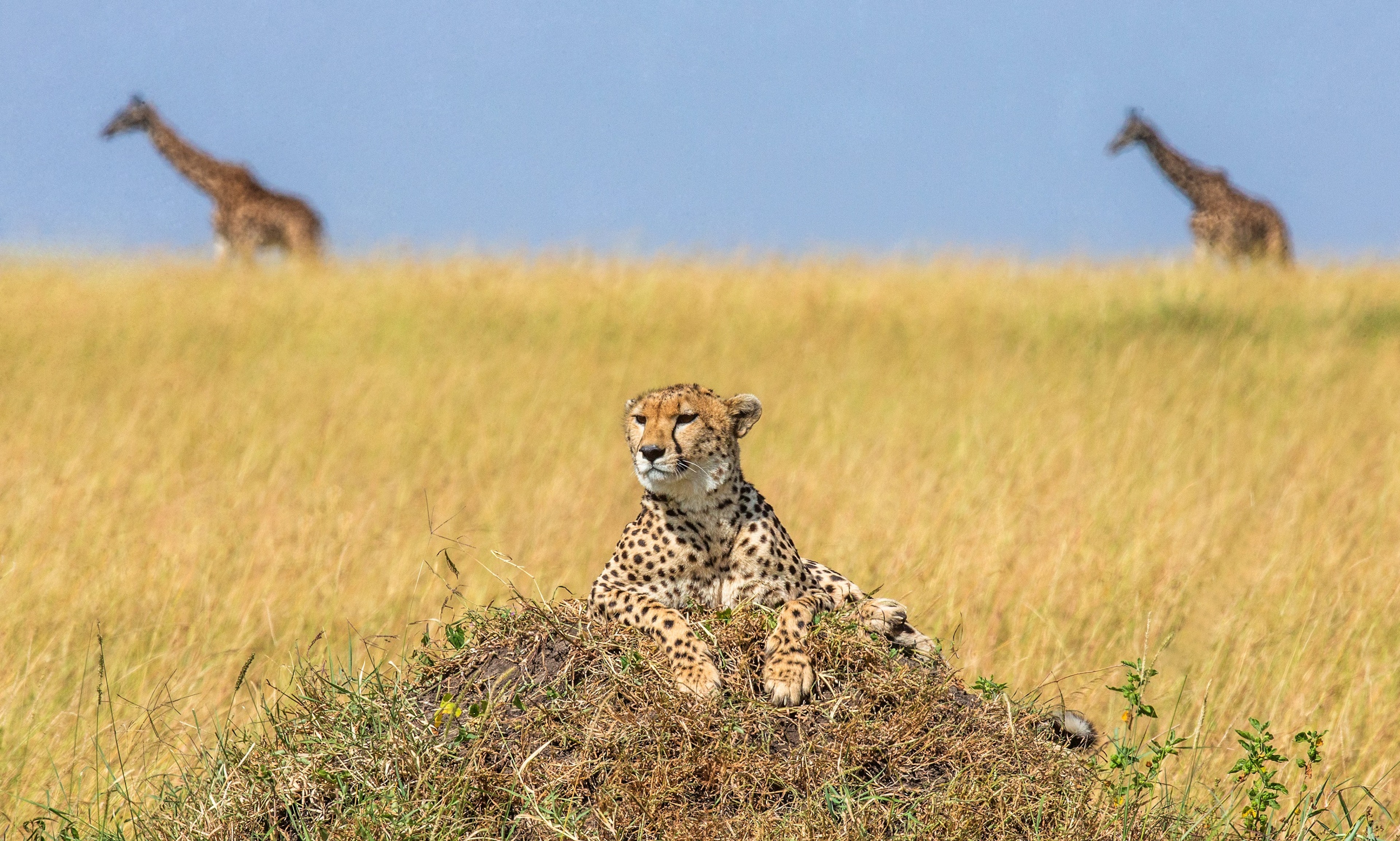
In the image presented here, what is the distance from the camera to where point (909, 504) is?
287 inches

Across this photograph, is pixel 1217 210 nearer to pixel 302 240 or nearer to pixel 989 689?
pixel 302 240

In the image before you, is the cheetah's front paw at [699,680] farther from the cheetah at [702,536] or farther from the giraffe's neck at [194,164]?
the giraffe's neck at [194,164]

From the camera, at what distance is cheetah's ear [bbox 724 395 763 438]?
3.66 metres

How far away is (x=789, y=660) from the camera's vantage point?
10.6ft

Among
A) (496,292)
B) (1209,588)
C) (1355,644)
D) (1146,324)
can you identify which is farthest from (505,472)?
(1146,324)

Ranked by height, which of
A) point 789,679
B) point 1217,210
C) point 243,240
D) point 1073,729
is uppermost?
point 1217,210

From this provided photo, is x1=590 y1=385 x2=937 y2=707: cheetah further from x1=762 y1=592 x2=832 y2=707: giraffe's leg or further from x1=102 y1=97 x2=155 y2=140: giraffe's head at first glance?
x1=102 y1=97 x2=155 y2=140: giraffe's head

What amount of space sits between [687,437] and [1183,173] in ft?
54.6

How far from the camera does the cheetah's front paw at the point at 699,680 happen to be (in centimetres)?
318

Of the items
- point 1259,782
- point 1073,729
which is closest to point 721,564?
point 1073,729

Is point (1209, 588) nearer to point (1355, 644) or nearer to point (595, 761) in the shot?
point (1355, 644)

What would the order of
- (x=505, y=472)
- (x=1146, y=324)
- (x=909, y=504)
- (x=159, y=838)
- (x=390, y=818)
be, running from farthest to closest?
(x=1146, y=324), (x=505, y=472), (x=909, y=504), (x=159, y=838), (x=390, y=818)

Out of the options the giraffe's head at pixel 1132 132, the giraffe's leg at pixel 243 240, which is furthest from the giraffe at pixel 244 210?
the giraffe's head at pixel 1132 132

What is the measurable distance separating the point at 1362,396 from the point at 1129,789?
25.7 ft
